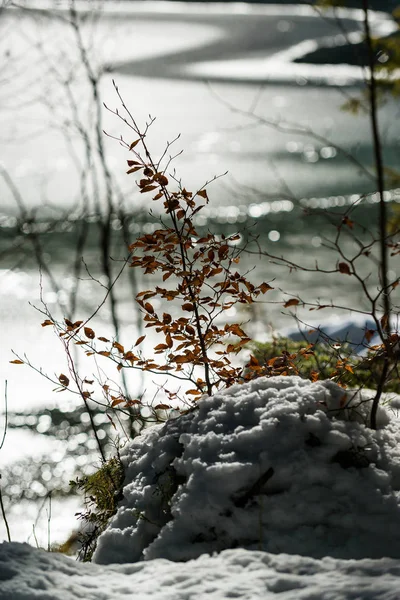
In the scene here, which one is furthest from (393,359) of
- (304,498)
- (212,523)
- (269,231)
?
(269,231)

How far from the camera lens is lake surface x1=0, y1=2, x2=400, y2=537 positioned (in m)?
9.53

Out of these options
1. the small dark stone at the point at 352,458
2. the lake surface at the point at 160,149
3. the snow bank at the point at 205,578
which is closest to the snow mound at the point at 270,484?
the small dark stone at the point at 352,458

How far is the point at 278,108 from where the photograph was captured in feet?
195

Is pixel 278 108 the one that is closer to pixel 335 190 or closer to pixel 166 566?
pixel 335 190

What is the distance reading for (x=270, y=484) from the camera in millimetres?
3264

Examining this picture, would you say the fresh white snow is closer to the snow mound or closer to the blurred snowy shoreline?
the snow mound

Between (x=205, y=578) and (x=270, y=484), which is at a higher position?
(x=270, y=484)

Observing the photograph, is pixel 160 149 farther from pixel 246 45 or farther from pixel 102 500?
pixel 246 45

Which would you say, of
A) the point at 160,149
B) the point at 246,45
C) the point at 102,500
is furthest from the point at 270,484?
Result: the point at 246,45

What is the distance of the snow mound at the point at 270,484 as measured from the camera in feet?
10.4

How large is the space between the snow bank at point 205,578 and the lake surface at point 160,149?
2538mm

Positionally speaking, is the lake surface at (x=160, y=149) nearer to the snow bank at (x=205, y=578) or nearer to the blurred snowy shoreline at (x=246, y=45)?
the blurred snowy shoreline at (x=246, y=45)

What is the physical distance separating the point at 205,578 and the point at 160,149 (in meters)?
37.8

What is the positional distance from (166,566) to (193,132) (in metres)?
45.1
